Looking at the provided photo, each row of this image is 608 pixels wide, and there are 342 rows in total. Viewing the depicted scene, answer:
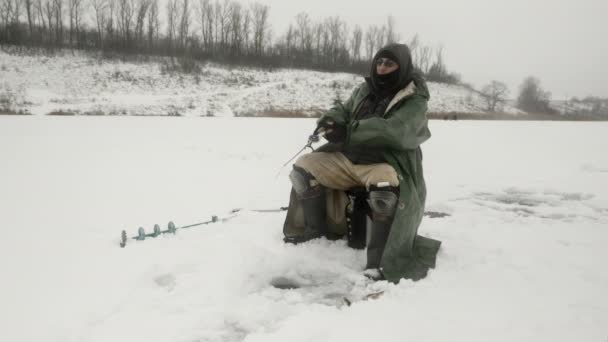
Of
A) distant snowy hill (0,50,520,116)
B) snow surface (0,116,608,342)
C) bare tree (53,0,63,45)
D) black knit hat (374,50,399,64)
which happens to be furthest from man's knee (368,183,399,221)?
bare tree (53,0,63,45)

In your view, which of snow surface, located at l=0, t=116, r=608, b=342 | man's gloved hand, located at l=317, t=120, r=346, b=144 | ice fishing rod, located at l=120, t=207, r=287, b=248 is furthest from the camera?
ice fishing rod, located at l=120, t=207, r=287, b=248

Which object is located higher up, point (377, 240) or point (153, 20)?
point (153, 20)

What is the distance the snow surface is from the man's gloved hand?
2.84 feet

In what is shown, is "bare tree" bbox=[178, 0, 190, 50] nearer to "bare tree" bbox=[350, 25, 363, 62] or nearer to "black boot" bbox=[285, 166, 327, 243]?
"bare tree" bbox=[350, 25, 363, 62]

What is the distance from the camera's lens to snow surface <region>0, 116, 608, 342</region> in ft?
6.30

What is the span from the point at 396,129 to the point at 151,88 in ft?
107

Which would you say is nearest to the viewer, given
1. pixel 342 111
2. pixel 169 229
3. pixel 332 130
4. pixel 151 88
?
pixel 332 130

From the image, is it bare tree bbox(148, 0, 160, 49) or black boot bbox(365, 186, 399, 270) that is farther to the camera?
bare tree bbox(148, 0, 160, 49)

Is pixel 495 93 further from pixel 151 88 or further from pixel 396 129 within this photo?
pixel 396 129

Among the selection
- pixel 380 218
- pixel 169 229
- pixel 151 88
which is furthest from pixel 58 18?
pixel 380 218

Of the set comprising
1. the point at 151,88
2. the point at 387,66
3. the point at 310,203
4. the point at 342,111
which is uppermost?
the point at 151,88

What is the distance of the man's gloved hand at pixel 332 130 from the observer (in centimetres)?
272

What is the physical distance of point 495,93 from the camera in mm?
57125

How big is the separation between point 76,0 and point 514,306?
53026 millimetres
